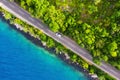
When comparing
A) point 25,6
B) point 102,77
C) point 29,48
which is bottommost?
point 102,77

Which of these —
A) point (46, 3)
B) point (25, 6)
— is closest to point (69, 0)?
point (46, 3)

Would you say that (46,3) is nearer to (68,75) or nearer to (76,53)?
(76,53)

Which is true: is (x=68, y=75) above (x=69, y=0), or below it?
below

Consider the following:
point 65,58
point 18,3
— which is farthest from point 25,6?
point 65,58

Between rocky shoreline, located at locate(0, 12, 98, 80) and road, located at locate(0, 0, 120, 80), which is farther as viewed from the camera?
rocky shoreline, located at locate(0, 12, 98, 80)

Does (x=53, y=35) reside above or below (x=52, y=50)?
above

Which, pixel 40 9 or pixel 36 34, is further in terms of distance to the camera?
pixel 36 34

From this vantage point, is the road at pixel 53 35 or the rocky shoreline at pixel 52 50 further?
the rocky shoreline at pixel 52 50

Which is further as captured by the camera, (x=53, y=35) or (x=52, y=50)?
(x=52, y=50)
